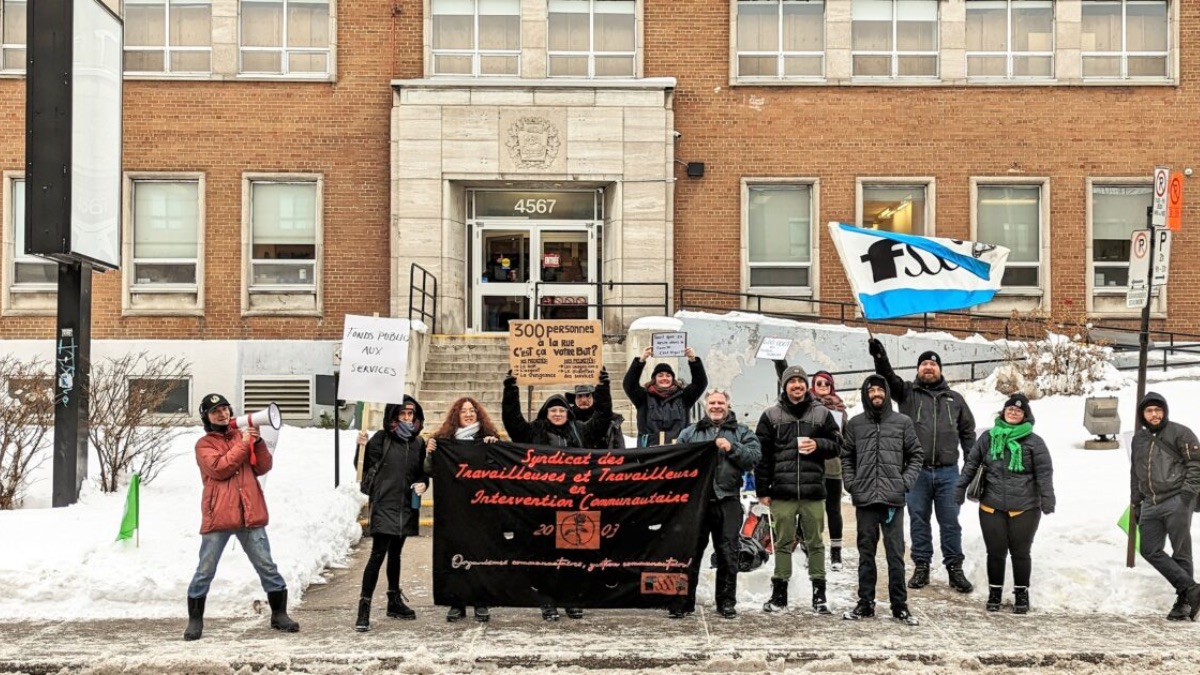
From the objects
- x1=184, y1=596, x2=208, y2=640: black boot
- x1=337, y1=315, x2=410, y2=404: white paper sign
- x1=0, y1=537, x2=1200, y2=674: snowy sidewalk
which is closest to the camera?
x1=0, y1=537, x2=1200, y2=674: snowy sidewalk

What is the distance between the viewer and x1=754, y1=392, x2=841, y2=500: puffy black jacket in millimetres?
9250

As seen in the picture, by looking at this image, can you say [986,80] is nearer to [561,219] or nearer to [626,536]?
[561,219]

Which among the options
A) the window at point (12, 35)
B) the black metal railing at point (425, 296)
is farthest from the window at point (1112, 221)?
the window at point (12, 35)

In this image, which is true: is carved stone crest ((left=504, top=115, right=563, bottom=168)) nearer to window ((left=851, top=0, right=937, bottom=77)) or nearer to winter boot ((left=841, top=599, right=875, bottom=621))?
window ((left=851, top=0, right=937, bottom=77))

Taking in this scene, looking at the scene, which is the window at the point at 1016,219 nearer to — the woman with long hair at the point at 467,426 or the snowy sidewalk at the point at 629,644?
the snowy sidewalk at the point at 629,644

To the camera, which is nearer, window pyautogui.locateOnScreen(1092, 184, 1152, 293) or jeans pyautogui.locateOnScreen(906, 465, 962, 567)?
jeans pyautogui.locateOnScreen(906, 465, 962, 567)

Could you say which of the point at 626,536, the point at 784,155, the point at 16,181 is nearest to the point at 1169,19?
the point at 784,155

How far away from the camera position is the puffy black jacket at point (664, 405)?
10727 mm

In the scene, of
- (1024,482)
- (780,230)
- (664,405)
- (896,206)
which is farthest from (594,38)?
(1024,482)

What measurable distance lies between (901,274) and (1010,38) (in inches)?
436

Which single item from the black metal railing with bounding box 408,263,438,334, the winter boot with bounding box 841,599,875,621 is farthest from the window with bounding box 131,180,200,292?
the winter boot with bounding box 841,599,875,621

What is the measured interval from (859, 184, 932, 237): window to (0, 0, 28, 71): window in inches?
610

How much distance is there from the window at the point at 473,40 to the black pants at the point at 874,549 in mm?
14898

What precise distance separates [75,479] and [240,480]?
165 inches
